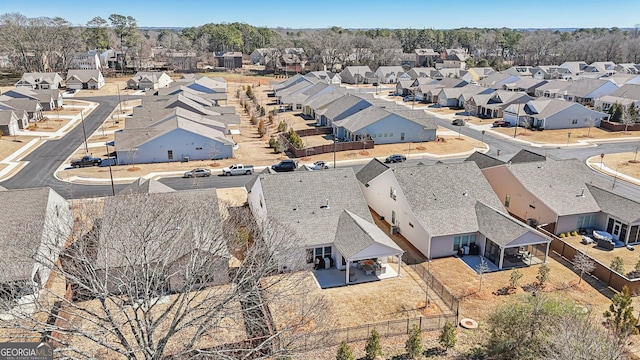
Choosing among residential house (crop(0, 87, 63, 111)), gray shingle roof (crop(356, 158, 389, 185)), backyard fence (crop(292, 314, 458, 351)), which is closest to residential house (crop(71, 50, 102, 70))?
residential house (crop(0, 87, 63, 111))

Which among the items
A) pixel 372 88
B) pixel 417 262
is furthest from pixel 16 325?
pixel 372 88

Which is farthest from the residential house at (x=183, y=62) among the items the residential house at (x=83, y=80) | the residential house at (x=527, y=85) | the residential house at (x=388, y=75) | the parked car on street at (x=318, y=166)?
the parked car on street at (x=318, y=166)

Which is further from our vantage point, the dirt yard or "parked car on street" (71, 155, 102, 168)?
"parked car on street" (71, 155, 102, 168)

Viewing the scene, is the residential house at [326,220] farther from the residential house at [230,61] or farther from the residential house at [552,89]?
the residential house at [230,61]

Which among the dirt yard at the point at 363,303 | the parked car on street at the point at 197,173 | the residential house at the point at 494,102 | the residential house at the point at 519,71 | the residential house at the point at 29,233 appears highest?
the residential house at the point at 519,71

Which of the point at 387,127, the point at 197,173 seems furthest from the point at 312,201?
the point at 387,127

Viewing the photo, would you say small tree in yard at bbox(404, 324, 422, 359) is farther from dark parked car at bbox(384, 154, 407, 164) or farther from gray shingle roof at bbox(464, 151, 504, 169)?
dark parked car at bbox(384, 154, 407, 164)

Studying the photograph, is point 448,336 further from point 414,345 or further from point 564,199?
point 564,199
